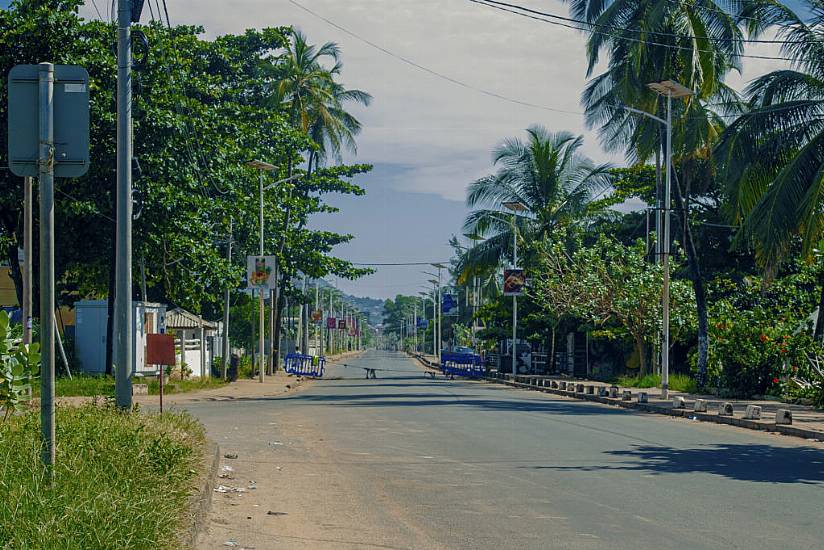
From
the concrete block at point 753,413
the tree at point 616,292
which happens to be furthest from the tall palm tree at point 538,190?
the concrete block at point 753,413

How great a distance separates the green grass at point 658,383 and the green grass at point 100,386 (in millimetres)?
15427

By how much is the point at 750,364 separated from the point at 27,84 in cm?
2472

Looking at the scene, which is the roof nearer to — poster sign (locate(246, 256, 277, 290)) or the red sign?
poster sign (locate(246, 256, 277, 290))

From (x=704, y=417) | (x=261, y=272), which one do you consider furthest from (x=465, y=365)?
(x=704, y=417)

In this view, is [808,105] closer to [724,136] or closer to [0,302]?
[724,136]

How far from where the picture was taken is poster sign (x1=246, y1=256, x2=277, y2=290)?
37.6m

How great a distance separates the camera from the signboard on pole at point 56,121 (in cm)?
729

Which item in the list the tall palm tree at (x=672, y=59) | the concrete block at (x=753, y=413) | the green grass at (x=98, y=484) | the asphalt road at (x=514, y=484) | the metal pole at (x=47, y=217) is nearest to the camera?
the green grass at (x=98, y=484)

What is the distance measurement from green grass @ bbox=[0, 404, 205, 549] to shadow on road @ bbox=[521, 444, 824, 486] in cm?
536

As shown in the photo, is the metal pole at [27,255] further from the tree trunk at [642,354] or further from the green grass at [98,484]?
the tree trunk at [642,354]

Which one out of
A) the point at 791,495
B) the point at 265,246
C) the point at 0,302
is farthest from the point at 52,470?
the point at 0,302

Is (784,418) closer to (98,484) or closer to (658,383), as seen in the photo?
(98,484)

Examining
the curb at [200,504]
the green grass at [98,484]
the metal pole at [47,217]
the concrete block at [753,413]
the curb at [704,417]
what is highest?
the metal pole at [47,217]

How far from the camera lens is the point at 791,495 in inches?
429
